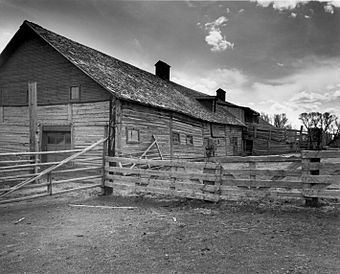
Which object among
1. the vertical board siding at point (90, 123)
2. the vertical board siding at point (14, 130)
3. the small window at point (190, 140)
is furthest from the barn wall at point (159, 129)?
the vertical board siding at point (14, 130)

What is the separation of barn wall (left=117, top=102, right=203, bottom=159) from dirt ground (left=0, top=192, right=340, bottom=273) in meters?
7.33

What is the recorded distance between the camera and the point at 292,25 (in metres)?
10.7

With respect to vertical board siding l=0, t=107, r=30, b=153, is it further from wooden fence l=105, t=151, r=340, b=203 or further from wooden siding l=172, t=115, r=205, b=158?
wooden fence l=105, t=151, r=340, b=203

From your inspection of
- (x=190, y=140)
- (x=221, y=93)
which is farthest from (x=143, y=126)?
(x=221, y=93)

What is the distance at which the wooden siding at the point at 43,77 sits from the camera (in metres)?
14.9

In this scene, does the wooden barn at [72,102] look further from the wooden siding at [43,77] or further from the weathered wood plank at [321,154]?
the weathered wood plank at [321,154]

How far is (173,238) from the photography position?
5.24 meters

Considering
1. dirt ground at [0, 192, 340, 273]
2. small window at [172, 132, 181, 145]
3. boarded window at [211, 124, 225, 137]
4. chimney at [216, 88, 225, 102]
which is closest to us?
dirt ground at [0, 192, 340, 273]

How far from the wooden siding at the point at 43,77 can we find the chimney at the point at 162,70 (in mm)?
15499

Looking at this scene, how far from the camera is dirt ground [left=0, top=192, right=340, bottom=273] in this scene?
407cm

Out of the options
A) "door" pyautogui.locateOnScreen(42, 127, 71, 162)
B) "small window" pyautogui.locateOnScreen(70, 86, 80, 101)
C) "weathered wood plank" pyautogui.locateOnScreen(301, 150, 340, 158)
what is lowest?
"weathered wood plank" pyautogui.locateOnScreen(301, 150, 340, 158)

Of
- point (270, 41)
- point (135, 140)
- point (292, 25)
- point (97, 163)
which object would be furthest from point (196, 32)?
point (97, 163)

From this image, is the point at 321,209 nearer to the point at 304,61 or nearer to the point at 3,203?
the point at 304,61

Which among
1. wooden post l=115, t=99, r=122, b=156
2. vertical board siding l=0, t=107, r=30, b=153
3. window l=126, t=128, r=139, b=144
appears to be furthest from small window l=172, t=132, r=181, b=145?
vertical board siding l=0, t=107, r=30, b=153
